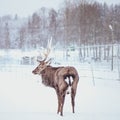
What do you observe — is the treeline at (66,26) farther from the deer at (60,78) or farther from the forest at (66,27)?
the deer at (60,78)

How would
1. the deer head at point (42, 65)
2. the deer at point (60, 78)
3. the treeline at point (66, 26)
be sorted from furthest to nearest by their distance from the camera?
the treeline at point (66, 26)
the deer head at point (42, 65)
the deer at point (60, 78)

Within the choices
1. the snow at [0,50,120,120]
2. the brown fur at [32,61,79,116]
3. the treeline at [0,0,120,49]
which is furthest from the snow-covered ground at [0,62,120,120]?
the treeline at [0,0,120,49]

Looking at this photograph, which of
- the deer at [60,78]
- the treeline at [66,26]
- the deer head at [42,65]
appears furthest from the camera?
the treeline at [66,26]

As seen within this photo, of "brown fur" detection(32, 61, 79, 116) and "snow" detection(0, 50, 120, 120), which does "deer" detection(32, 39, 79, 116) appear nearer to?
"brown fur" detection(32, 61, 79, 116)

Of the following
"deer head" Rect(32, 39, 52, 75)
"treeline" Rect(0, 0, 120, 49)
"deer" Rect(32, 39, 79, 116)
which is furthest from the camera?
"treeline" Rect(0, 0, 120, 49)

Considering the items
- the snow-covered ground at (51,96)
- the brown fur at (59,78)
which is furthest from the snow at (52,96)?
the brown fur at (59,78)

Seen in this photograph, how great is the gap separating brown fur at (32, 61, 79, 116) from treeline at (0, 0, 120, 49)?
0.27 m

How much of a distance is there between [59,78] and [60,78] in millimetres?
19

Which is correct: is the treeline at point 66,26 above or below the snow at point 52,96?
above

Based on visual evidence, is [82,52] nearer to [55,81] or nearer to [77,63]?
[77,63]

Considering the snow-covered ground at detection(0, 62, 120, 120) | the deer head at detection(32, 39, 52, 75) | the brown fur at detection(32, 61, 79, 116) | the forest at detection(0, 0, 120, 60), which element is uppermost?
the forest at detection(0, 0, 120, 60)

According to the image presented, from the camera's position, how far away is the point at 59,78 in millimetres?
2523

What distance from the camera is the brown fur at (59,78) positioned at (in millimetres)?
2461

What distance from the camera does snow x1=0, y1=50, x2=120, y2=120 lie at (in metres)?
2.50
